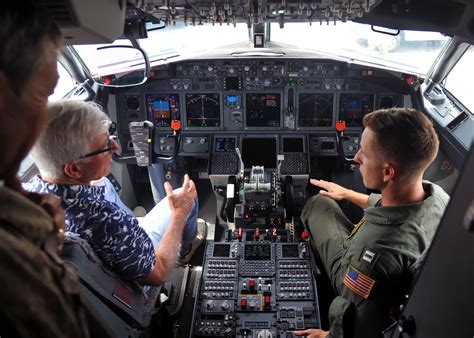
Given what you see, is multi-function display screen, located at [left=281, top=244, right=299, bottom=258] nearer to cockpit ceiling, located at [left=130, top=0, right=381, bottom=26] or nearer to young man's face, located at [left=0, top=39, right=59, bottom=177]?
cockpit ceiling, located at [left=130, top=0, right=381, bottom=26]

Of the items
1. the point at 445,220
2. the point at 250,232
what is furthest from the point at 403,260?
the point at 250,232

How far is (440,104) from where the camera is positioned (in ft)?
10.9

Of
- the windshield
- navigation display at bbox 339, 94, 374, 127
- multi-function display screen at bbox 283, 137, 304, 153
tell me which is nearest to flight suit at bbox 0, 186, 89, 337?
the windshield

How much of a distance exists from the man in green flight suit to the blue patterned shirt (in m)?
0.89

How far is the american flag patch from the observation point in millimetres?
1663

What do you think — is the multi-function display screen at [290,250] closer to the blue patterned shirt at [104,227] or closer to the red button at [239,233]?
the red button at [239,233]

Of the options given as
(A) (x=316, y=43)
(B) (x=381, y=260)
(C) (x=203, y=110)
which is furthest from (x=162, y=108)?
(B) (x=381, y=260)

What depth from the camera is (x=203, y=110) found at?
148 inches

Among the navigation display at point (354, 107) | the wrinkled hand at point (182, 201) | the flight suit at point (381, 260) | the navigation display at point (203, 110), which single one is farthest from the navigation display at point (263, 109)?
the flight suit at point (381, 260)

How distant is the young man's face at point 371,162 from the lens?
182 centimetres

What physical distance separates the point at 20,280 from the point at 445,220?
2.75ft

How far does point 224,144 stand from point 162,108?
653mm

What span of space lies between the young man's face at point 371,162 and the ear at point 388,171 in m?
0.02

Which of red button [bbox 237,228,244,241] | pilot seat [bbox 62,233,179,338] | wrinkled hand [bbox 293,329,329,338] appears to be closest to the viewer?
pilot seat [bbox 62,233,179,338]
